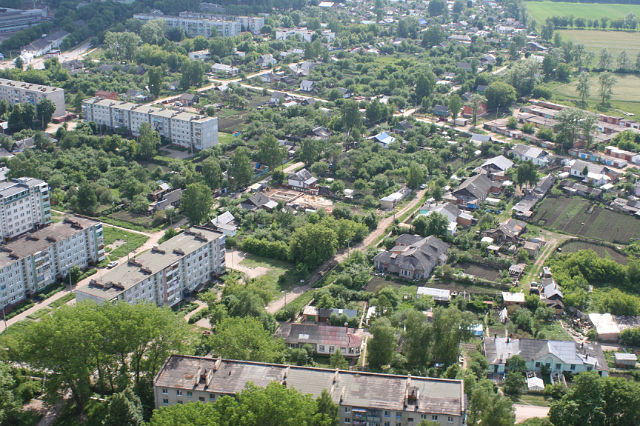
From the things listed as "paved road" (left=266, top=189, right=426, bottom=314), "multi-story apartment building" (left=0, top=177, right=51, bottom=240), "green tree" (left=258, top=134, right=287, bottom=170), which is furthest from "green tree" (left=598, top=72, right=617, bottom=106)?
"multi-story apartment building" (left=0, top=177, right=51, bottom=240)

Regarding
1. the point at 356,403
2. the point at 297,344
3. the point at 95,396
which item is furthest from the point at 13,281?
the point at 356,403

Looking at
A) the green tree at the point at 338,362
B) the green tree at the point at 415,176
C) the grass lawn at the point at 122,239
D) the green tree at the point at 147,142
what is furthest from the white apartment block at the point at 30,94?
the green tree at the point at 338,362

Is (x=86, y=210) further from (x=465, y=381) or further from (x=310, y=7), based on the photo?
(x=310, y=7)

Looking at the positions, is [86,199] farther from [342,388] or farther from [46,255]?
[342,388]

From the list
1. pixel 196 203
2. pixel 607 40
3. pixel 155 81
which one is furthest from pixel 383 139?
pixel 607 40

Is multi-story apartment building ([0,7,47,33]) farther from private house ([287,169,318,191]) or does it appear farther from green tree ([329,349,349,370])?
green tree ([329,349,349,370])

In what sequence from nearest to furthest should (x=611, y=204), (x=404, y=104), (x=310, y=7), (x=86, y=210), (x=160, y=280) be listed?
(x=160, y=280) < (x=86, y=210) < (x=611, y=204) < (x=404, y=104) < (x=310, y=7)

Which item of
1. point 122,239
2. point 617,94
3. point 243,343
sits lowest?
point 122,239
